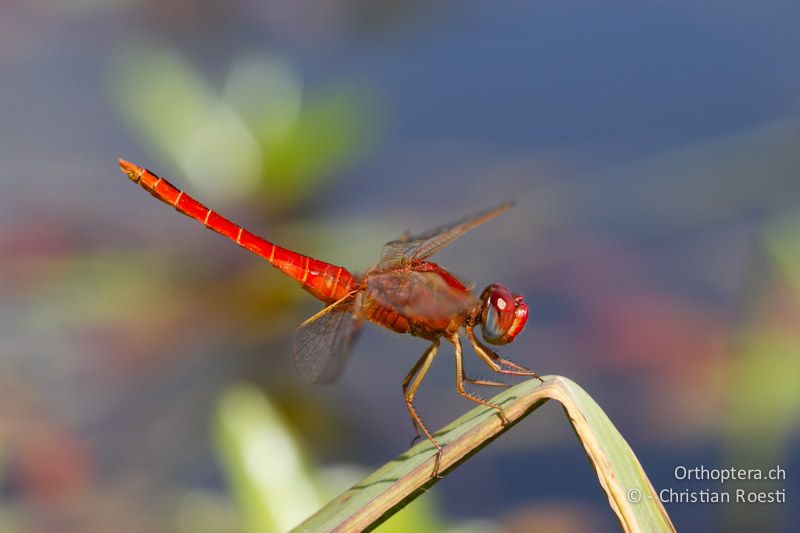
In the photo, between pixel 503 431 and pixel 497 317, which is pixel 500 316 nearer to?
pixel 497 317

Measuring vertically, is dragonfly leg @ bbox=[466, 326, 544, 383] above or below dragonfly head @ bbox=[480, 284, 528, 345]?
below

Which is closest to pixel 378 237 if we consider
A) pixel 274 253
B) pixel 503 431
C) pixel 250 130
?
pixel 250 130

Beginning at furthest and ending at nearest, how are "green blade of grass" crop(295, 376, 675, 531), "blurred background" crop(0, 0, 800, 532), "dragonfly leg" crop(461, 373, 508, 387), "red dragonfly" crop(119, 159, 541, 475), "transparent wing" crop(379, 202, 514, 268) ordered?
"blurred background" crop(0, 0, 800, 532) < "transparent wing" crop(379, 202, 514, 268) < "red dragonfly" crop(119, 159, 541, 475) < "dragonfly leg" crop(461, 373, 508, 387) < "green blade of grass" crop(295, 376, 675, 531)

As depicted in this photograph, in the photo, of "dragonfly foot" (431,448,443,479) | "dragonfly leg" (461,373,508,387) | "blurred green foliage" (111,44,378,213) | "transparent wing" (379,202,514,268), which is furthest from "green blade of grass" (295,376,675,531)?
"blurred green foliage" (111,44,378,213)

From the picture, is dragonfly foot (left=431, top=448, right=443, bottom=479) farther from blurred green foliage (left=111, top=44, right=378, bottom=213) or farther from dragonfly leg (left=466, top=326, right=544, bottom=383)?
blurred green foliage (left=111, top=44, right=378, bottom=213)

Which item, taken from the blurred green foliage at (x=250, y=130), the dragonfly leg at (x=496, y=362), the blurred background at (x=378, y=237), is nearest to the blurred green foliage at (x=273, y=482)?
the blurred background at (x=378, y=237)

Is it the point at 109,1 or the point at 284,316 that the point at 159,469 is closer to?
the point at 284,316

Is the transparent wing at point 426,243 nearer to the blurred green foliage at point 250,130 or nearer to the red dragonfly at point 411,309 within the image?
the red dragonfly at point 411,309
